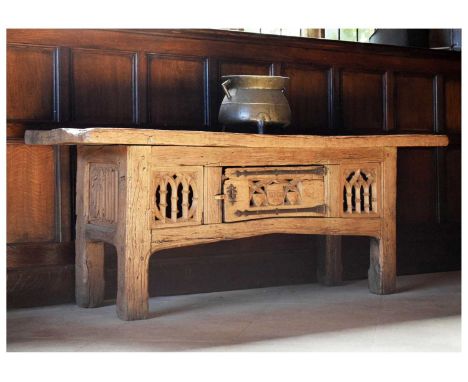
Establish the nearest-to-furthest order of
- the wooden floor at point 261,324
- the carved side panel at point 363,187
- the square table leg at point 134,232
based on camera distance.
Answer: the wooden floor at point 261,324
the square table leg at point 134,232
the carved side panel at point 363,187

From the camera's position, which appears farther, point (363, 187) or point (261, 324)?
point (363, 187)

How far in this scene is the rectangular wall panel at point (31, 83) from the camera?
356cm

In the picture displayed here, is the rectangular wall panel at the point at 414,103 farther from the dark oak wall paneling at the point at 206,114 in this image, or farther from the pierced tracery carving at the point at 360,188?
the pierced tracery carving at the point at 360,188

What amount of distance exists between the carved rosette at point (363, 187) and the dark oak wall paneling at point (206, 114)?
0.55 m

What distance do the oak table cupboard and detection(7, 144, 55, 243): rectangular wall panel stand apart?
15cm

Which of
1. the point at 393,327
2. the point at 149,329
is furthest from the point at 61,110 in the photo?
the point at 393,327

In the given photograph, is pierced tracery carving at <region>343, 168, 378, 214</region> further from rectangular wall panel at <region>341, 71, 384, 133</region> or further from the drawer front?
rectangular wall panel at <region>341, 71, 384, 133</region>

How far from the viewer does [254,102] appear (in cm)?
366

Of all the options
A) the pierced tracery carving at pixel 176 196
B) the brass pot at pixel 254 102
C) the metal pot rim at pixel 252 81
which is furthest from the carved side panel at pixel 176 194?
the metal pot rim at pixel 252 81

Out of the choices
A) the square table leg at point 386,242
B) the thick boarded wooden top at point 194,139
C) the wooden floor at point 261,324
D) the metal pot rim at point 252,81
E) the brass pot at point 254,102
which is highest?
the metal pot rim at point 252,81

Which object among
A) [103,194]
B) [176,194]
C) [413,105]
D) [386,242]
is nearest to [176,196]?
[176,194]

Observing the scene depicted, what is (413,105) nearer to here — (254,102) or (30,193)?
(254,102)

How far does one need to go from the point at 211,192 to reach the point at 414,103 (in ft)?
6.14

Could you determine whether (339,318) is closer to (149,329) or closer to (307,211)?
(307,211)
